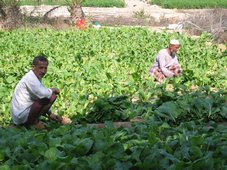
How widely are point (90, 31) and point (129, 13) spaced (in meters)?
21.2

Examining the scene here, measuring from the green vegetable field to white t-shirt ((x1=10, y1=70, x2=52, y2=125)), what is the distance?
0.19 metres

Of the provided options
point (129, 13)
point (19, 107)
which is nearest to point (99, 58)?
point (19, 107)

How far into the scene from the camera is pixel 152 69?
10586mm

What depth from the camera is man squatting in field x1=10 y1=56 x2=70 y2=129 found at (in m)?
6.74

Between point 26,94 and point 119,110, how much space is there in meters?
1.42

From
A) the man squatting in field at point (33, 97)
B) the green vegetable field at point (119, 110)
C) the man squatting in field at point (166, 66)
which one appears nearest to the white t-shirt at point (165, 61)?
the man squatting in field at point (166, 66)

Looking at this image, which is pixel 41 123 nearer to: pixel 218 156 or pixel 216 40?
pixel 218 156

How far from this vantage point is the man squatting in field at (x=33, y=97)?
6.74m

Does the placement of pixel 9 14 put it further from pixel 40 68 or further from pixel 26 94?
pixel 40 68

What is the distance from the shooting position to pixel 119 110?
7672 mm

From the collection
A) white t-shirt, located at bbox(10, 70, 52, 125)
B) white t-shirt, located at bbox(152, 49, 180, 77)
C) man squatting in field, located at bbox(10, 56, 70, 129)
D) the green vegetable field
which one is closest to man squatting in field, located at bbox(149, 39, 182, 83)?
white t-shirt, located at bbox(152, 49, 180, 77)

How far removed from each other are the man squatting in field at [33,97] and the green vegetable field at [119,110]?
175 millimetres

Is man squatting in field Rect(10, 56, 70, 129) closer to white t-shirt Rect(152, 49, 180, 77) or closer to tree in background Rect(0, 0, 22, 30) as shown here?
white t-shirt Rect(152, 49, 180, 77)

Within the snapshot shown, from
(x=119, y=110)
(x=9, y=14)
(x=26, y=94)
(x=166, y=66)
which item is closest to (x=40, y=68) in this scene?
(x=26, y=94)
